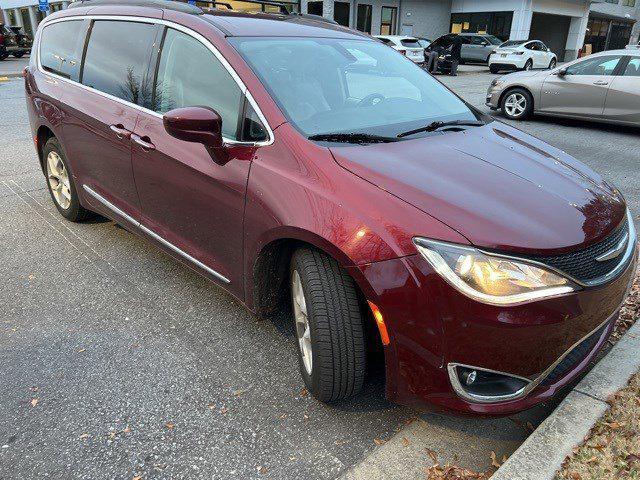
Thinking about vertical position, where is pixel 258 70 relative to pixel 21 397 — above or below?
above

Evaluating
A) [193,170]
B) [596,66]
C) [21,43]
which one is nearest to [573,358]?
[193,170]

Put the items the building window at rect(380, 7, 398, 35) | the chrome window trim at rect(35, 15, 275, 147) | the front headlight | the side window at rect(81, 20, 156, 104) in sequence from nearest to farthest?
the front headlight, the chrome window trim at rect(35, 15, 275, 147), the side window at rect(81, 20, 156, 104), the building window at rect(380, 7, 398, 35)

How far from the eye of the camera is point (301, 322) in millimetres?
2594

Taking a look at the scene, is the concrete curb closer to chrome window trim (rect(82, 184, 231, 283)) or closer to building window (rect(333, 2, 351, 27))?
chrome window trim (rect(82, 184, 231, 283))

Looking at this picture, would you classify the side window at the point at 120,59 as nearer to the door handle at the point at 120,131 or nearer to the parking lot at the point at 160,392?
the door handle at the point at 120,131

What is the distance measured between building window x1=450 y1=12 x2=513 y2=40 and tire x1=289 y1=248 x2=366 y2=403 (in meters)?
35.0

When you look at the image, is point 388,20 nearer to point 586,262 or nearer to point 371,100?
point 371,100

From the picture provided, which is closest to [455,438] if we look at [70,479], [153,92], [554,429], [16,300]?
[554,429]

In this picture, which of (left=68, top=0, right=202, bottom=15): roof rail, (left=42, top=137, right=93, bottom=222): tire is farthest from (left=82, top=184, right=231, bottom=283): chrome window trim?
(left=68, top=0, right=202, bottom=15): roof rail

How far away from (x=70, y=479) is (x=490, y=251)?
1.89 metres

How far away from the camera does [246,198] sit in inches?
101

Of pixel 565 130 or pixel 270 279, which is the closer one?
pixel 270 279

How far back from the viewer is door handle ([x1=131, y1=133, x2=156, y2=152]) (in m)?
3.12

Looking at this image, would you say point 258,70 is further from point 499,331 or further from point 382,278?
point 499,331
